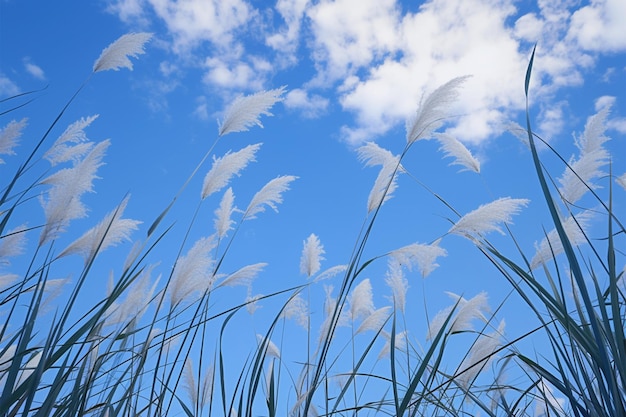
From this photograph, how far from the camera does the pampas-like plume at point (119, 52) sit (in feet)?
8.14

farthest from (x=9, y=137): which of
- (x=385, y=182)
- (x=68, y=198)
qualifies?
(x=385, y=182)

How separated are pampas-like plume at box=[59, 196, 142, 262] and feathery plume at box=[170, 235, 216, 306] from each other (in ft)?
0.81

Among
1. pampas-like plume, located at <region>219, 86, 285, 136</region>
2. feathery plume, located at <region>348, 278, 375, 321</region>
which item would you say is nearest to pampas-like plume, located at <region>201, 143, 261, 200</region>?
pampas-like plume, located at <region>219, 86, 285, 136</region>

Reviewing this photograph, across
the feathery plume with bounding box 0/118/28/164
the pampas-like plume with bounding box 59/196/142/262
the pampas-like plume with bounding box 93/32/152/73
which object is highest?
the pampas-like plume with bounding box 93/32/152/73

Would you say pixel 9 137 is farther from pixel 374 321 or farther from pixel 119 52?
pixel 374 321

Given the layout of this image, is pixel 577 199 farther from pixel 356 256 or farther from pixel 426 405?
pixel 426 405

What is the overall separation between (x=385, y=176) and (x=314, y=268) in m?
0.63

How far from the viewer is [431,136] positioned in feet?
7.91

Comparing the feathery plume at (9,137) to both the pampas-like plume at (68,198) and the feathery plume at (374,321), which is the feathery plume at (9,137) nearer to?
the pampas-like plume at (68,198)

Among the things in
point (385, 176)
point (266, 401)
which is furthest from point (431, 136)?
point (266, 401)

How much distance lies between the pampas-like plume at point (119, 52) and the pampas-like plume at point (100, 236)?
0.62 meters

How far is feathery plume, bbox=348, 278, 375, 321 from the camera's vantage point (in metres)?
2.97

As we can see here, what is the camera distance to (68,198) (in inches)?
81.7

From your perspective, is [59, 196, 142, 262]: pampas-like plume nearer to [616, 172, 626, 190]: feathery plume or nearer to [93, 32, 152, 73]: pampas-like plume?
[93, 32, 152, 73]: pampas-like plume
